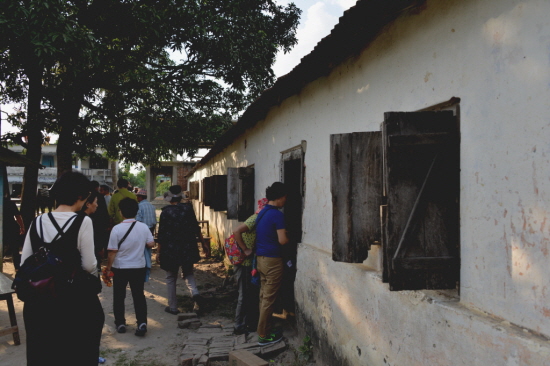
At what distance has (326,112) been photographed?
14.3 feet

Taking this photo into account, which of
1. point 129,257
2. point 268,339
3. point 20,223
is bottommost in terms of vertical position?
point 268,339

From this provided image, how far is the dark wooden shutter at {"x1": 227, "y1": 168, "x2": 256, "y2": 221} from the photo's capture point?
7.74 metres

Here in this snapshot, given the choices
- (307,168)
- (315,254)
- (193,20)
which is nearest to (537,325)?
(315,254)

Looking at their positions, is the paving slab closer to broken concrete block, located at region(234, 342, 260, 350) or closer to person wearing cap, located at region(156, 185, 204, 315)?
broken concrete block, located at region(234, 342, 260, 350)

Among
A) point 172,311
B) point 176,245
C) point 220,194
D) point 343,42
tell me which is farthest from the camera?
point 220,194

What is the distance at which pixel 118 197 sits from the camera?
7922 millimetres

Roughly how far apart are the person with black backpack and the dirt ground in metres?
0.16

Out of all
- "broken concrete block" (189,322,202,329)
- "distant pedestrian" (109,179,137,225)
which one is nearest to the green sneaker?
"broken concrete block" (189,322,202,329)

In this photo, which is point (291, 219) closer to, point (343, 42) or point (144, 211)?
point (343, 42)

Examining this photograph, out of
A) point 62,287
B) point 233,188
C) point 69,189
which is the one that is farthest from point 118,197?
point 62,287

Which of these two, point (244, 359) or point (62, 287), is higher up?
point (62, 287)

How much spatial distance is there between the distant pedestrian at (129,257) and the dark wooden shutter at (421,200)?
355cm

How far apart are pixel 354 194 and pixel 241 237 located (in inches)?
98.2

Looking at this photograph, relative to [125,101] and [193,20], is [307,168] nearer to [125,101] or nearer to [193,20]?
[193,20]
